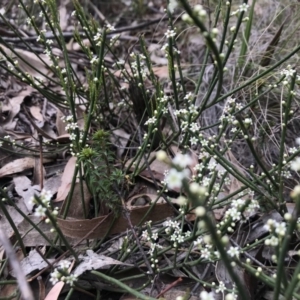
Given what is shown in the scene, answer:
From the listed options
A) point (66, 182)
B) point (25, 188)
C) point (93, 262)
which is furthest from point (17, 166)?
point (93, 262)

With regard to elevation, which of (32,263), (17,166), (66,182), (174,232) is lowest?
(174,232)

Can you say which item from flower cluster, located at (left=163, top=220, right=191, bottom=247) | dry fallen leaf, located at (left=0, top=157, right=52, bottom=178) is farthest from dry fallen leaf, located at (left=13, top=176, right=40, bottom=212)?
flower cluster, located at (left=163, top=220, right=191, bottom=247)

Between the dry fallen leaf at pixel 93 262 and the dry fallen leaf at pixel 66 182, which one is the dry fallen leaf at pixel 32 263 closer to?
the dry fallen leaf at pixel 93 262

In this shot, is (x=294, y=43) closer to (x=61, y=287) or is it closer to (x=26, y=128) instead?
(x=26, y=128)

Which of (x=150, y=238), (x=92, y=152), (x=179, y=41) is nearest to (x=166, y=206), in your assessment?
(x=150, y=238)

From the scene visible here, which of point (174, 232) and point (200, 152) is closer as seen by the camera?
point (174, 232)

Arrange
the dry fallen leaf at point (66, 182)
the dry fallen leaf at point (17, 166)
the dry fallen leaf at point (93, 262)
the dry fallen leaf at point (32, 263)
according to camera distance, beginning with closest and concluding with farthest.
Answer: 1. the dry fallen leaf at point (93, 262)
2. the dry fallen leaf at point (32, 263)
3. the dry fallen leaf at point (66, 182)
4. the dry fallen leaf at point (17, 166)

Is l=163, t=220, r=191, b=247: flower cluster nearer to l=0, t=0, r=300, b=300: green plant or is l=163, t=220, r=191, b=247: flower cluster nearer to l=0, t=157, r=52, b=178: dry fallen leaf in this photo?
l=0, t=0, r=300, b=300: green plant

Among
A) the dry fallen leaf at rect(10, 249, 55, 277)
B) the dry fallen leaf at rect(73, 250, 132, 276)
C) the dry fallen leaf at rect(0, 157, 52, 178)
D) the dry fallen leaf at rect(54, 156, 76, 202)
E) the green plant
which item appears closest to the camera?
the green plant

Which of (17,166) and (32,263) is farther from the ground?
(17,166)

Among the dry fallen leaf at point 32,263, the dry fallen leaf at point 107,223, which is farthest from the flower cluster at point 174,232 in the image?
Answer: the dry fallen leaf at point 32,263

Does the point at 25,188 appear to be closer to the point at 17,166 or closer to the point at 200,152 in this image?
the point at 17,166
